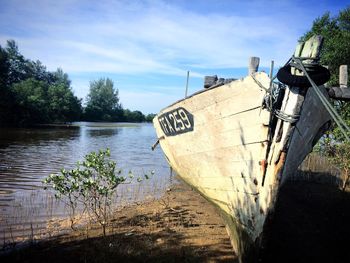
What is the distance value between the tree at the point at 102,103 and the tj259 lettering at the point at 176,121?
73.7 m

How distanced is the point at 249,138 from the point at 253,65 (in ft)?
3.71

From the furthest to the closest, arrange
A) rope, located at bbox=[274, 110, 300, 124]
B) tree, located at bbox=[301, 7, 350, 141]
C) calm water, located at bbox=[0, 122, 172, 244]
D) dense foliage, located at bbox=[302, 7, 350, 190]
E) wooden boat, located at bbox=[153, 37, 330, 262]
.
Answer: tree, located at bbox=[301, 7, 350, 141] < dense foliage, located at bbox=[302, 7, 350, 190] < calm water, located at bbox=[0, 122, 172, 244] < wooden boat, located at bbox=[153, 37, 330, 262] < rope, located at bbox=[274, 110, 300, 124]

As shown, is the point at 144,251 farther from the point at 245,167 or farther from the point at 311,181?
the point at 311,181

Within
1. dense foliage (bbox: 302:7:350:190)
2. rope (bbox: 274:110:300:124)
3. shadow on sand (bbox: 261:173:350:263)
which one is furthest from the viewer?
dense foliage (bbox: 302:7:350:190)

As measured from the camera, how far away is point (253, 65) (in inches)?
172

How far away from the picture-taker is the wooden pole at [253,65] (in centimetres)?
433

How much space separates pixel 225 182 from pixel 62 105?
5144 centimetres

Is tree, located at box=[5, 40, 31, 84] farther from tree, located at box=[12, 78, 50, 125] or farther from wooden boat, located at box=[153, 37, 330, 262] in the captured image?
wooden boat, located at box=[153, 37, 330, 262]

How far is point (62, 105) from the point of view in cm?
5134

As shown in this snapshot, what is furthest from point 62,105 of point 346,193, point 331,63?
point 346,193

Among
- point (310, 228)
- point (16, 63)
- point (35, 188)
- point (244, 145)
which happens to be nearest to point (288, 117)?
point (244, 145)

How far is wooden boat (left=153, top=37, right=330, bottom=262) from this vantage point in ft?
12.3

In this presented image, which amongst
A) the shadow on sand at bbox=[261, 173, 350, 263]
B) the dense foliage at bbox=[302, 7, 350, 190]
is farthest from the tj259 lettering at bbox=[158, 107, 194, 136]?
the dense foliage at bbox=[302, 7, 350, 190]

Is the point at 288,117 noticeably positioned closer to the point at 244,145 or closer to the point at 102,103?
the point at 244,145
